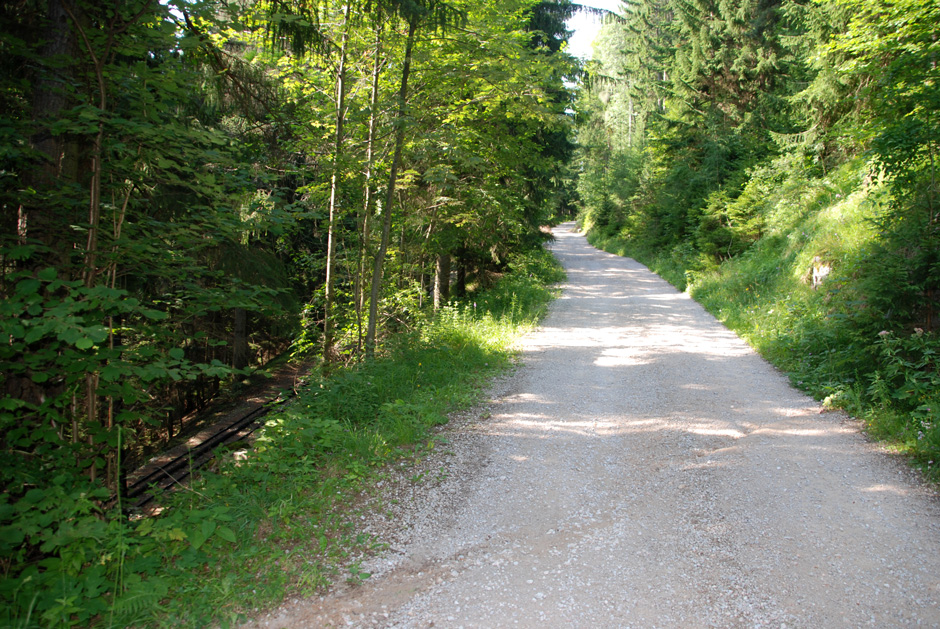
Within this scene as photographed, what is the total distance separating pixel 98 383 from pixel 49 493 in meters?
1.30

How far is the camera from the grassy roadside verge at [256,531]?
3.04 m

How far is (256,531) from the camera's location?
3941 millimetres

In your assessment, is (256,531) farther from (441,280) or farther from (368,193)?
(441,280)

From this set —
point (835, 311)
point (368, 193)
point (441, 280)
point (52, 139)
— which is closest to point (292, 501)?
point (52, 139)

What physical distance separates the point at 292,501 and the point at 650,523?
114 inches

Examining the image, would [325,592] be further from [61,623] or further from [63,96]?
[63,96]

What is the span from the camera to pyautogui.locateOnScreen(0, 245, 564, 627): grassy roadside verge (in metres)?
3.04

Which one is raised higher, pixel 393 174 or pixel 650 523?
pixel 393 174

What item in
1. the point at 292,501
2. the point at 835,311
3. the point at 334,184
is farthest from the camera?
the point at 835,311

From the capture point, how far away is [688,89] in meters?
20.6

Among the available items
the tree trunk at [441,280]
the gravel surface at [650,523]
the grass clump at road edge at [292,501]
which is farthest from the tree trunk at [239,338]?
the gravel surface at [650,523]

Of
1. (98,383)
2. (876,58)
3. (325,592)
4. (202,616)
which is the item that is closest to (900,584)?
(325,592)

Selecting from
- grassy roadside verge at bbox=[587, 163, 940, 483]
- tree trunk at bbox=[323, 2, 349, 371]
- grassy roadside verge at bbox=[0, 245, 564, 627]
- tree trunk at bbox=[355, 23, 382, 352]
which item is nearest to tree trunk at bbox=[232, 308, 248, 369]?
tree trunk at bbox=[355, 23, 382, 352]

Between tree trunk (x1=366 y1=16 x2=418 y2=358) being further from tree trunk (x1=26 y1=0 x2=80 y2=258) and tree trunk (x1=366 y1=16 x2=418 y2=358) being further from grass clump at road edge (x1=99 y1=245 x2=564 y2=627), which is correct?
tree trunk (x1=26 y1=0 x2=80 y2=258)
